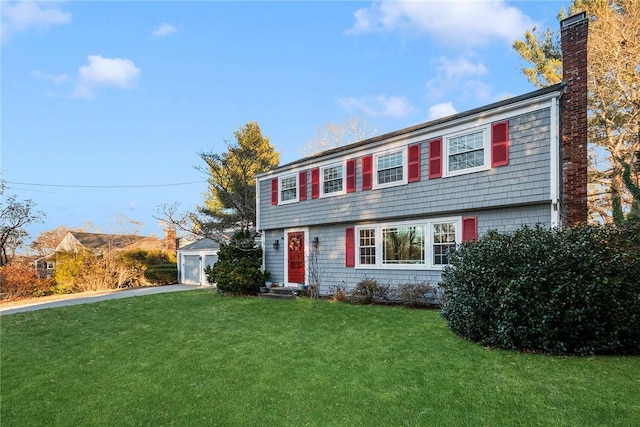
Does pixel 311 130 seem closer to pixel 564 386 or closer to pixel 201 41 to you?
pixel 201 41

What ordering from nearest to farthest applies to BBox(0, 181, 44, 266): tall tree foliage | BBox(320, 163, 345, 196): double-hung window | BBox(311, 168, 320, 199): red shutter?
BBox(320, 163, 345, 196): double-hung window, BBox(311, 168, 320, 199): red shutter, BBox(0, 181, 44, 266): tall tree foliage

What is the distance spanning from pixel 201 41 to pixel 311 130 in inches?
653

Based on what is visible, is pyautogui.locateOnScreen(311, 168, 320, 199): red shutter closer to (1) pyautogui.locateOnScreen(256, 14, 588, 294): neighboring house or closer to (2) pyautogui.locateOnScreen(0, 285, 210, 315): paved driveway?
(1) pyautogui.locateOnScreen(256, 14, 588, 294): neighboring house

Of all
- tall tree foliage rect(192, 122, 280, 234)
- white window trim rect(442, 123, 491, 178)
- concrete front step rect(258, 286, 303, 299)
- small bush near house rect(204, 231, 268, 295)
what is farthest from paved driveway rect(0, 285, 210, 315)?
white window trim rect(442, 123, 491, 178)

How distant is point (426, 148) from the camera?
35.5 feet

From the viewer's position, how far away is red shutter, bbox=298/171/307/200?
1438 centimetres

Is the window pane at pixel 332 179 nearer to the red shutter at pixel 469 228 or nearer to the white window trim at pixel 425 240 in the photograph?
the white window trim at pixel 425 240

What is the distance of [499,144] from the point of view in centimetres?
934

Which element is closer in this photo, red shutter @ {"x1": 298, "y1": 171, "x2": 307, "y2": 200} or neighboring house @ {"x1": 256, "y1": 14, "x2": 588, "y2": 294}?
neighboring house @ {"x1": 256, "y1": 14, "x2": 588, "y2": 294}

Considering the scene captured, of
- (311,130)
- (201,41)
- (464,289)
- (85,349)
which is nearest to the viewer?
(464,289)

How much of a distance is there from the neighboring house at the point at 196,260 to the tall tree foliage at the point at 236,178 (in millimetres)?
1289

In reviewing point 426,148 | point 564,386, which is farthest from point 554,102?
point 564,386

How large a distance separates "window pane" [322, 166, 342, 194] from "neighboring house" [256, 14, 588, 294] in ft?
0.12

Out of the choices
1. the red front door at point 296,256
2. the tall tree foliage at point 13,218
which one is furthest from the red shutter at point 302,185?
the tall tree foliage at point 13,218
